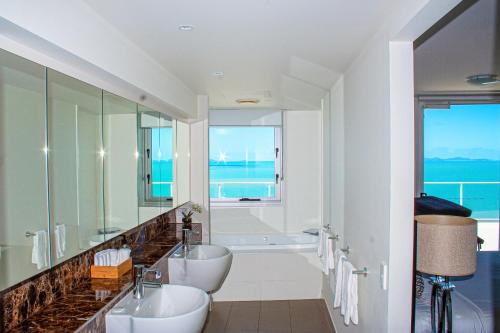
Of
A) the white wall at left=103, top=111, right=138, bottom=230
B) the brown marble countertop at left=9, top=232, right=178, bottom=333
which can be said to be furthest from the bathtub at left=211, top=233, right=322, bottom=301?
the brown marble countertop at left=9, top=232, right=178, bottom=333

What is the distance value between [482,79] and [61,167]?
3874mm

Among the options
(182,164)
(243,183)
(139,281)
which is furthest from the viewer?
(243,183)

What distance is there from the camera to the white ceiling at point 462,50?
7.47 feet

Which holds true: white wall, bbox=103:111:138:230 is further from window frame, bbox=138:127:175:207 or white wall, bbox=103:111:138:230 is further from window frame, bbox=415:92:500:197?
window frame, bbox=415:92:500:197

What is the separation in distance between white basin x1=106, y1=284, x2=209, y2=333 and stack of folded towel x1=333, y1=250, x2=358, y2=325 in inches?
38.1

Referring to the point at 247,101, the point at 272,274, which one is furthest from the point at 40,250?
the point at 247,101

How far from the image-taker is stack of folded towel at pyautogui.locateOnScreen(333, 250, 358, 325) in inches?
105

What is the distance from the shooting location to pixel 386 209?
2.14 meters

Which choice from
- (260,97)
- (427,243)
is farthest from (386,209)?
(260,97)

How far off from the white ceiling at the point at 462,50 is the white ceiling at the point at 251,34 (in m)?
0.54

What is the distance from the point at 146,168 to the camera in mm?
3598

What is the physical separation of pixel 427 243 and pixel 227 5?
1.56 meters

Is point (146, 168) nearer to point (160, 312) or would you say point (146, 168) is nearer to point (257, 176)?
point (160, 312)

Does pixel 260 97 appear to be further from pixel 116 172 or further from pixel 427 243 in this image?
pixel 427 243
